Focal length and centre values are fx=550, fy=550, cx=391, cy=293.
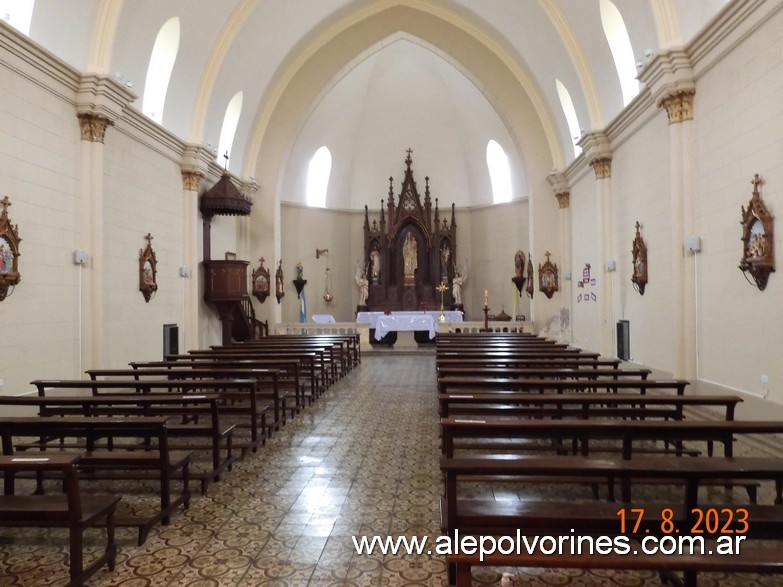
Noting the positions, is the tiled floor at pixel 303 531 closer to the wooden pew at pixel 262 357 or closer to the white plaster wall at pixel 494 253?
the wooden pew at pixel 262 357

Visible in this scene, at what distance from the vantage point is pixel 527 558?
8.86 feet

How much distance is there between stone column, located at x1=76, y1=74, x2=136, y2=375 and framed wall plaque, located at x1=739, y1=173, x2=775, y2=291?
10.6 metres

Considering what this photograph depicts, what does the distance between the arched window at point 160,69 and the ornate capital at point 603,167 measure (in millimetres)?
10730

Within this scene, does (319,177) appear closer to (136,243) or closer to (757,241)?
(136,243)

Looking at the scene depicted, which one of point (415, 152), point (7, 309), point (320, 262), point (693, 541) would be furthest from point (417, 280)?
point (693, 541)

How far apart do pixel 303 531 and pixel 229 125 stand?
51.0 feet

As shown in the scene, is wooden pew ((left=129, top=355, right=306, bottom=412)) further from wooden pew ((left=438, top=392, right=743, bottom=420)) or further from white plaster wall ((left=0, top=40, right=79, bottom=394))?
wooden pew ((left=438, top=392, right=743, bottom=420))

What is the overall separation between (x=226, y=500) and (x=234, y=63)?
13927 mm

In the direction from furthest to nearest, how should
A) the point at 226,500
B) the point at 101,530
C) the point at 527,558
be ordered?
the point at 226,500, the point at 101,530, the point at 527,558

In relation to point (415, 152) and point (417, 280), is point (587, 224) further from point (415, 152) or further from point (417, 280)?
point (415, 152)

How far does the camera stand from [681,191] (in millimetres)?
9453

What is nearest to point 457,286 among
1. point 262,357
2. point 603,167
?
point 603,167

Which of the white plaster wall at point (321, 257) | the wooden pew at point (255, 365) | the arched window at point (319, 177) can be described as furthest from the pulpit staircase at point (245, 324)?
the arched window at point (319, 177)

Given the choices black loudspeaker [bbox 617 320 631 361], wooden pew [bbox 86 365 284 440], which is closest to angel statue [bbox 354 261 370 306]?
black loudspeaker [bbox 617 320 631 361]
